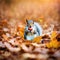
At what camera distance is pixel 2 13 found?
241cm

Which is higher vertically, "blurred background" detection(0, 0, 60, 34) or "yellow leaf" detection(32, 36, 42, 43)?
"blurred background" detection(0, 0, 60, 34)

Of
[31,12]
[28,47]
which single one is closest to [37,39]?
[28,47]

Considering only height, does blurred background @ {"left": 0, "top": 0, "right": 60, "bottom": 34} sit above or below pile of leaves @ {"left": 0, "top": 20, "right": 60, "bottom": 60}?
above

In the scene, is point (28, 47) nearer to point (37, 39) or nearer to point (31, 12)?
point (37, 39)

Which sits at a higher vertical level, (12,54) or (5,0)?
(5,0)

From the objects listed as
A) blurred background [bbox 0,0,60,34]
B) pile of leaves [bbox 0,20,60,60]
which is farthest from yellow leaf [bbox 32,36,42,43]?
blurred background [bbox 0,0,60,34]

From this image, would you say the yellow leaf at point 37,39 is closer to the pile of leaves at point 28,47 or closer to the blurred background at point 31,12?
the pile of leaves at point 28,47

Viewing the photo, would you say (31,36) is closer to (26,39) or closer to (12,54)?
(26,39)

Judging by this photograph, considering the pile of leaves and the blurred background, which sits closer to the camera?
the pile of leaves

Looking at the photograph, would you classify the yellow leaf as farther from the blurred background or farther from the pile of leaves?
the blurred background

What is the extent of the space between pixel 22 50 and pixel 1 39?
24 cm

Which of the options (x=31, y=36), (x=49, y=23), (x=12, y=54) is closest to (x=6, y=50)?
(x=12, y=54)

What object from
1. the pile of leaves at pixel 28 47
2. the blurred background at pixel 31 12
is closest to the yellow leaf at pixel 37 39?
the pile of leaves at pixel 28 47

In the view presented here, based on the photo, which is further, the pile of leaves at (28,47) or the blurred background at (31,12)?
the blurred background at (31,12)
